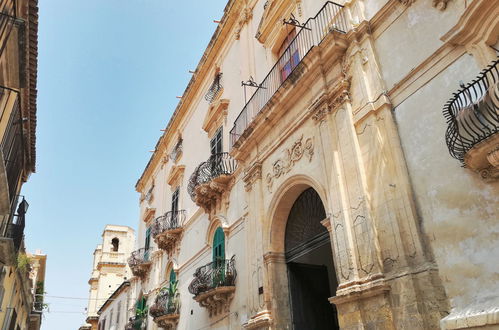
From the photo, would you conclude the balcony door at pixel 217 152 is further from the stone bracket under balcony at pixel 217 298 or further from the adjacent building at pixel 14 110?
the adjacent building at pixel 14 110

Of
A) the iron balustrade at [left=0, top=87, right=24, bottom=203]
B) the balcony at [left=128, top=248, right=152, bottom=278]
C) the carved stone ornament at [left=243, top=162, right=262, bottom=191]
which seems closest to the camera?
the iron balustrade at [left=0, top=87, right=24, bottom=203]

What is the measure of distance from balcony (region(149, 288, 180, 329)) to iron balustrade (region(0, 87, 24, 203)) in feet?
20.2

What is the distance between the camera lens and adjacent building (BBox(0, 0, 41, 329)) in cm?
771

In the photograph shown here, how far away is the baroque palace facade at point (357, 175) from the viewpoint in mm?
4754

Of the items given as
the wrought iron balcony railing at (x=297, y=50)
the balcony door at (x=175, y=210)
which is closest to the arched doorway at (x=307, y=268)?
the wrought iron balcony railing at (x=297, y=50)

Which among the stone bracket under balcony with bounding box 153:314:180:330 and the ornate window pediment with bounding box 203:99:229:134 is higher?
the ornate window pediment with bounding box 203:99:229:134

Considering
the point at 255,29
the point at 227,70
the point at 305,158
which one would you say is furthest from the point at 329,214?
the point at 227,70

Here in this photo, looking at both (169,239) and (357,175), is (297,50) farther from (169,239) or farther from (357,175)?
(169,239)

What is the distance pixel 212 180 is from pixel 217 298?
10.7ft

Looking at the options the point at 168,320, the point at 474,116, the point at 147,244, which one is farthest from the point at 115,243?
the point at 474,116

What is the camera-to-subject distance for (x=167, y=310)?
45.5 feet

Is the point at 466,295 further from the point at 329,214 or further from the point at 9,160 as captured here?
the point at 9,160

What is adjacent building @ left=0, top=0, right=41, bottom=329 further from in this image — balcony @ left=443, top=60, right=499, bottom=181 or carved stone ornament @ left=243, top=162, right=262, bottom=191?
balcony @ left=443, top=60, right=499, bottom=181

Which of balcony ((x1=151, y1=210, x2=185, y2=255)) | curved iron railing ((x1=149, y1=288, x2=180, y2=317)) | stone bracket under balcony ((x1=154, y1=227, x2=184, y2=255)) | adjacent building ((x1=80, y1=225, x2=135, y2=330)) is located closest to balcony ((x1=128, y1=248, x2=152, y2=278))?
balcony ((x1=151, y1=210, x2=185, y2=255))
